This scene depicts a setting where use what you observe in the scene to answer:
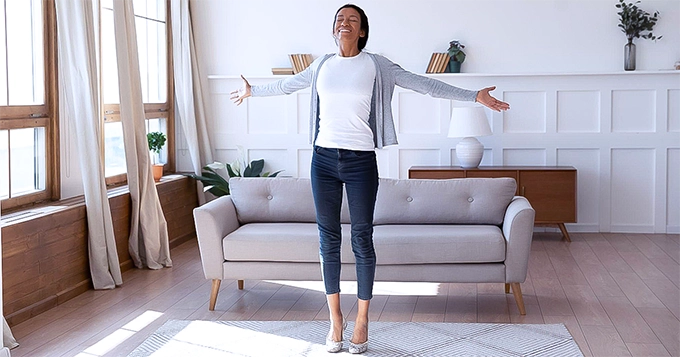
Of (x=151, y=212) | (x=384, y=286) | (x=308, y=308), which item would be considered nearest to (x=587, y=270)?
(x=384, y=286)

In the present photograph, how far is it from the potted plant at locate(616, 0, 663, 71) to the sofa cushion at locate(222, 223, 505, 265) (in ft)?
Answer: 10.2

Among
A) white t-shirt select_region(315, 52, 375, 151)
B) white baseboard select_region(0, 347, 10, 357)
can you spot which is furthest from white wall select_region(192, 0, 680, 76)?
white baseboard select_region(0, 347, 10, 357)

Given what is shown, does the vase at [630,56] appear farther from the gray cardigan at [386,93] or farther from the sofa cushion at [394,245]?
the gray cardigan at [386,93]

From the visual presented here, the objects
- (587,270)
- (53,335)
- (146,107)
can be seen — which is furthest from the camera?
(146,107)

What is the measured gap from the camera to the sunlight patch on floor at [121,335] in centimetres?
392

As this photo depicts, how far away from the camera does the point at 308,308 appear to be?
15.5 ft

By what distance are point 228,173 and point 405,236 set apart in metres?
3.14

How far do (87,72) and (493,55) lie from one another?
3661 millimetres

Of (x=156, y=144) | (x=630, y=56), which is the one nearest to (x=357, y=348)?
(x=156, y=144)

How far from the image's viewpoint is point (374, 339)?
404 cm

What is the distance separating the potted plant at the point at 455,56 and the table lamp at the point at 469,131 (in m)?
0.44

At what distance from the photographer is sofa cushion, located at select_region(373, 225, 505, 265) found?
14.8 feet

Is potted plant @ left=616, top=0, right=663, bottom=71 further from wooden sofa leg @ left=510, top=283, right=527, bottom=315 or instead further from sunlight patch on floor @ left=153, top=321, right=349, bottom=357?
sunlight patch on floor @ left=153, top=321, right=349, bottom=357

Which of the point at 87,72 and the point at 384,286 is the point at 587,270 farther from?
the point at 87,72
